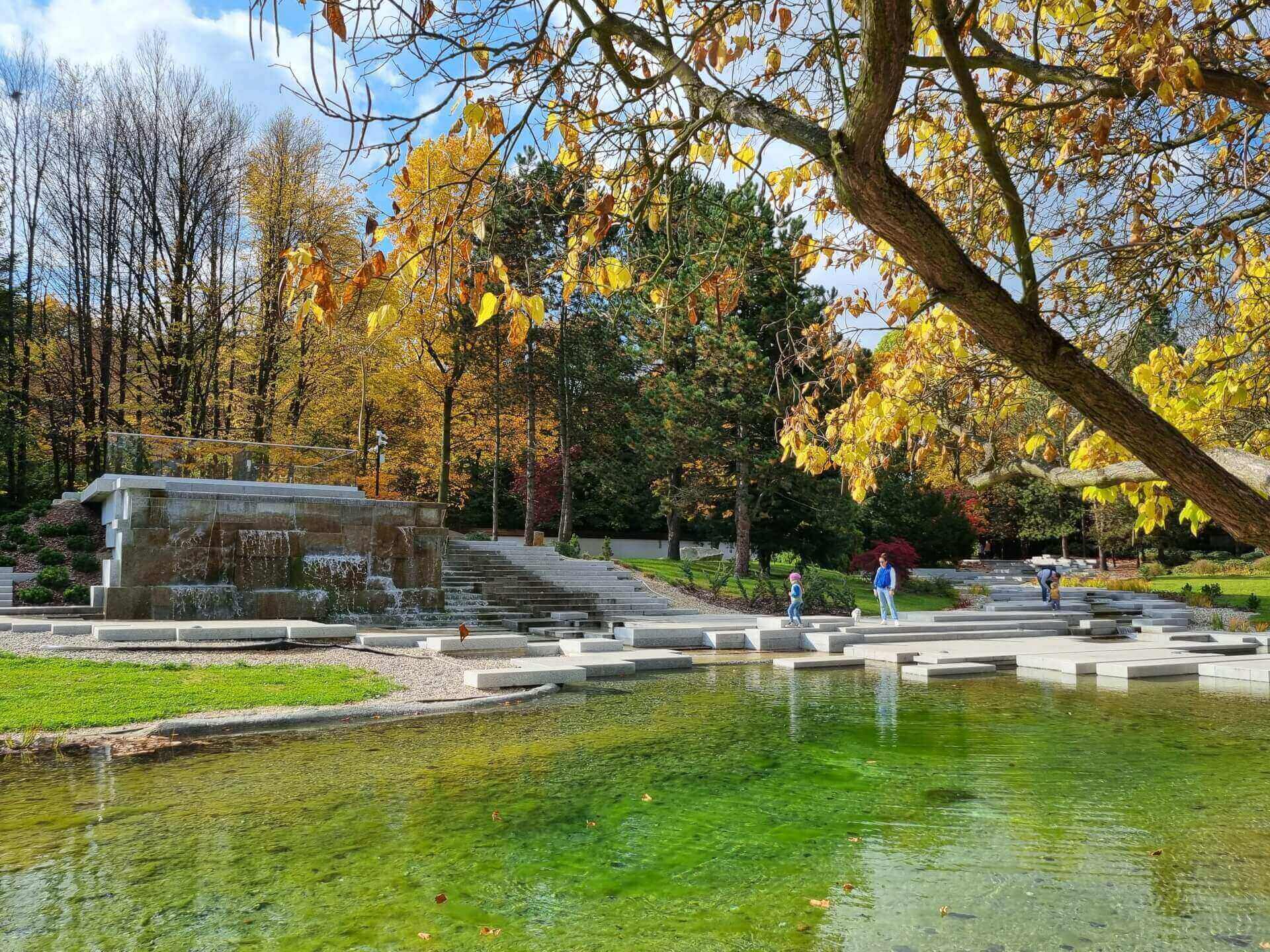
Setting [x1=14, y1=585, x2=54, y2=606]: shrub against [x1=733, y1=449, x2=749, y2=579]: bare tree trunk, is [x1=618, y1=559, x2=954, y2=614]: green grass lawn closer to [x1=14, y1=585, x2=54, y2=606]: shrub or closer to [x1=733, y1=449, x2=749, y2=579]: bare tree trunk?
[x1=733, y1=449, x2=749, y2=579]: bare tree trunk

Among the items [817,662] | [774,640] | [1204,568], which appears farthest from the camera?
[1204,568]

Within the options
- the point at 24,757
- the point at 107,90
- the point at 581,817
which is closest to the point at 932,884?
the point at 581,817

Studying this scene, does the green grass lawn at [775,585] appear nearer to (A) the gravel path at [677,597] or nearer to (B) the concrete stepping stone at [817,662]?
(A) the gravel path at [677,597]

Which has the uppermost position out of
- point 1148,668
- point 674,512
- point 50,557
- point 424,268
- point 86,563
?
point 424,268

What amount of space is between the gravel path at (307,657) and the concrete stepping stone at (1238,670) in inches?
385

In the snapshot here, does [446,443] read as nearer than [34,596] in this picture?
No

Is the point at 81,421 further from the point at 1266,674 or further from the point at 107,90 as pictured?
the point at 1266,674

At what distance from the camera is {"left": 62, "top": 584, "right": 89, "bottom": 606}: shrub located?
59.5 feet

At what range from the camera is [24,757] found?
21.1ft

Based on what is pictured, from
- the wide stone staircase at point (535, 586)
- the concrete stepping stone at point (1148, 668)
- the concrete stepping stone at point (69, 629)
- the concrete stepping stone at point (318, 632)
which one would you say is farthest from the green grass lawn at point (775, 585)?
the concrete stepping stone at point (69, 629)

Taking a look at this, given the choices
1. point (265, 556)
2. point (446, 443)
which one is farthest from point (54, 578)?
point (446, 443)

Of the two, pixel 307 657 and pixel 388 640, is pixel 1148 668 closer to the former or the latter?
pixel 388 640

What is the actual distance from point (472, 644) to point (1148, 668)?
9744mm

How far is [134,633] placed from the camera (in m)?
12.6
